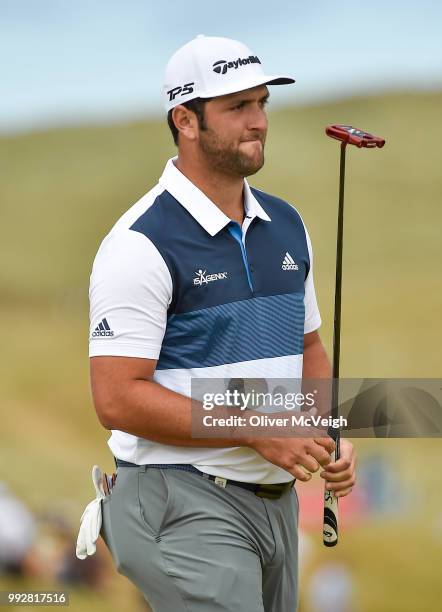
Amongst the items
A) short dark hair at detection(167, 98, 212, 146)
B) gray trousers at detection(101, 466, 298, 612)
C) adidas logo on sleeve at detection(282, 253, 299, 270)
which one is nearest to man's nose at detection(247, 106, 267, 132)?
short dark hair at detection(167, 98, 212, 146)

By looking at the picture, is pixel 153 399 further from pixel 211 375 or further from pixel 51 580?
pixel 51 580

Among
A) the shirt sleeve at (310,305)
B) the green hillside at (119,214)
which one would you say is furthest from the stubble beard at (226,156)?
the green hillside at (119,214)

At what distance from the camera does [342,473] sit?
293 centimetres

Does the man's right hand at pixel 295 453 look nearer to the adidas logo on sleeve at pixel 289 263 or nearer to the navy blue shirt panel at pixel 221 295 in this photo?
the navy blue shirt panel at pixel 221 295

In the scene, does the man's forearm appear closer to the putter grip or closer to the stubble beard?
the putter grip

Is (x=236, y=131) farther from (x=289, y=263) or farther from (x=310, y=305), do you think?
(x=310, y=305)

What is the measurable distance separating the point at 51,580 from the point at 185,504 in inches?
105

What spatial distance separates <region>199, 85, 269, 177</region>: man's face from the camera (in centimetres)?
295

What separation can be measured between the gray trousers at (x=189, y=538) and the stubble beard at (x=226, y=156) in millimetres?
753

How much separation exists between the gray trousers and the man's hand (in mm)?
183

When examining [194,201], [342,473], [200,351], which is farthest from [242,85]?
[342,473]

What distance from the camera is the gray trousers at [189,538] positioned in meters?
2.88

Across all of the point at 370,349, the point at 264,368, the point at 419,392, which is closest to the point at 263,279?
the point at 264,368

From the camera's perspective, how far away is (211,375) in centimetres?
292
